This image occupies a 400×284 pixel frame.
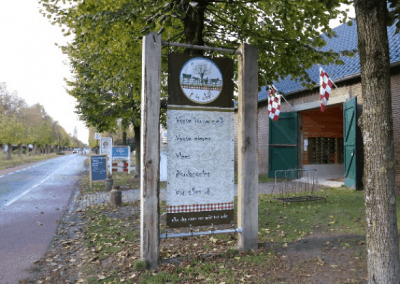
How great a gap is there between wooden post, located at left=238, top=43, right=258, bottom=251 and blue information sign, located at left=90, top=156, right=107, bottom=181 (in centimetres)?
966

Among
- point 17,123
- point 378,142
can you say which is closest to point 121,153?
point 378,142

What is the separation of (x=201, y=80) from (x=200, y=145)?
3.10ft

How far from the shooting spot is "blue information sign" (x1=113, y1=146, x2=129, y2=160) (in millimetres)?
16031

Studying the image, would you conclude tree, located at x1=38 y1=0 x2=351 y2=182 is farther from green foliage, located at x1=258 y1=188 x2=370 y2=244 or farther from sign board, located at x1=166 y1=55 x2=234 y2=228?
green foliage, located at x1=258 y1=188 x2=370 y2=244

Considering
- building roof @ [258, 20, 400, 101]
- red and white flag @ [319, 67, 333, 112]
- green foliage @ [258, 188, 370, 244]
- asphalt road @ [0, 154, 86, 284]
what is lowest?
asphalt road @ [0, 154, 86, 284]

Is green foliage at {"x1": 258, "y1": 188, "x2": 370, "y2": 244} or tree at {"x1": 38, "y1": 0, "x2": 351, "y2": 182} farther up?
tree at {"x1": 38, "y1": 0, "x2": 351, "y2": 182}

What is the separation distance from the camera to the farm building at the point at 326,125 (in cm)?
1091

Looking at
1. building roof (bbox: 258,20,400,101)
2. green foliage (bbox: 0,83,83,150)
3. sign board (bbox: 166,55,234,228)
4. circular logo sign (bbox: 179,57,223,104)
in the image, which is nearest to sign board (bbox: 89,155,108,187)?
building roof (bbox: 258,20,400,101)

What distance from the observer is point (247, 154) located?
14.9 ft

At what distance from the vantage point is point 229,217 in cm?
465

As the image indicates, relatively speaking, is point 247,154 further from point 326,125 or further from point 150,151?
point 326,125

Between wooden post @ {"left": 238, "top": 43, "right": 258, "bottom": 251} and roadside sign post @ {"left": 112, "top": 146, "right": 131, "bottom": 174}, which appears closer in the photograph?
wooden post @ {"left": 238, "top": 43, "right": 258, "bottom": 251}

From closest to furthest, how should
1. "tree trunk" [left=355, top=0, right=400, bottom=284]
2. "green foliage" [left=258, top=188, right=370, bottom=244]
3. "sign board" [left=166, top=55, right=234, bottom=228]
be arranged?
"tree trunk" [left=355, top=0, right=400, bottom=284], "sign board" [left=166, top=55, right=234, bottom=228], "green foliage" [left=258, top=188, right=370, bottom=244]

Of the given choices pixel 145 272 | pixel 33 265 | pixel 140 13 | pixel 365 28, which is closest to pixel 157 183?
pixel 145 272
